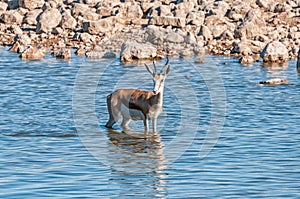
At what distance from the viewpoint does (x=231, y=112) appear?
61.5ft

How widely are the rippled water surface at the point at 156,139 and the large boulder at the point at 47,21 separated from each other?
27.2ft

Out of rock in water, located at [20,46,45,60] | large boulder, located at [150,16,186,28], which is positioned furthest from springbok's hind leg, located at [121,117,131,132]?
large boulder, located at [150,16,186,28]

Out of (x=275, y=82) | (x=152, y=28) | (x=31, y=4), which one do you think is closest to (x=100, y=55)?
(x=152, y=28)

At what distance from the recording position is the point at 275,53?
2772 centimetres

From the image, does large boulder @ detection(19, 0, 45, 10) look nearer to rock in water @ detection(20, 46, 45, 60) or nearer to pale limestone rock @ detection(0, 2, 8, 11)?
pale limestone rock @ detection(0, 2, 8, 11)

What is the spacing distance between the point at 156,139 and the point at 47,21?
19.3 metres

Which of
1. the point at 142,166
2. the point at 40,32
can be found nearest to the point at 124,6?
the point at 40,32

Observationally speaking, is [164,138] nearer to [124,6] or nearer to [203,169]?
[203,169]

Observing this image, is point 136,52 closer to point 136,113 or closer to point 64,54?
point 64,54

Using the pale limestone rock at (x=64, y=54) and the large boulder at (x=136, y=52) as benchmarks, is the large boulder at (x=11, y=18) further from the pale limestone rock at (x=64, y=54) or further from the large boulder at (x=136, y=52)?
the large boulder at (x=136, y=52)

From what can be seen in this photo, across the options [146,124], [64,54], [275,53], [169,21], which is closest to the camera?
[146,124]

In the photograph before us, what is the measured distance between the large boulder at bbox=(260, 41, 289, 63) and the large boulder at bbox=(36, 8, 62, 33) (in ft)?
36.6

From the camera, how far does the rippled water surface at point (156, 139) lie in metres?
12.1

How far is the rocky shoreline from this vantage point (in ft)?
97.3
